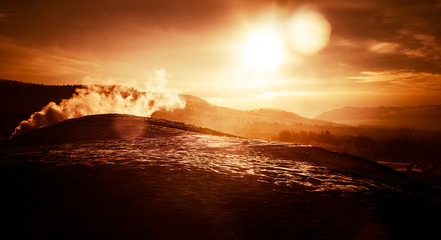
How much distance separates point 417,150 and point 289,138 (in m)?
10.1

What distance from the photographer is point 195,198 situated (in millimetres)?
2445

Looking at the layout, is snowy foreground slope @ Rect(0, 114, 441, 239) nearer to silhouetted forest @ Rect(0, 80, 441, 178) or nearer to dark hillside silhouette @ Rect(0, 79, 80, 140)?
silhouetted forest @ Rect(0, 80, 441, 178)

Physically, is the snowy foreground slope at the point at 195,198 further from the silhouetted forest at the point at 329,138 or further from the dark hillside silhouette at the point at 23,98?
the dark hillside silhouette at the point at 23,98

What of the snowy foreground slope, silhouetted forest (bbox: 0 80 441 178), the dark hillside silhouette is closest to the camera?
the snowy foreground slope

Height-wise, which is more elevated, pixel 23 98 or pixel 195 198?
pixel 23 98

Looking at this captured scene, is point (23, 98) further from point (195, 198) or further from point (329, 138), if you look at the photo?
point (195, 198)

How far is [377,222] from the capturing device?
230 cm

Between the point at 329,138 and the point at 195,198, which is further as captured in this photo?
the point at 329,138

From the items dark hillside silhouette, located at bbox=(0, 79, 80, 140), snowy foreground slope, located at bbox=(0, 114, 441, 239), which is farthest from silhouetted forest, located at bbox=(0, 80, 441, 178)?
snowy foreground slope, located at bbox=(0, 114, 441, 239)

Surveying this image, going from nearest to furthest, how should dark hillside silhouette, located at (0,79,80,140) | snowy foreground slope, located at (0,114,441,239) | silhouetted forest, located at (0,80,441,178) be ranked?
snowy foreground slope, located at (0,114,441,239) → silhouetted forest, located at (0,80,441,178) → dark hillside silhouette, located at (0,79,80,140)

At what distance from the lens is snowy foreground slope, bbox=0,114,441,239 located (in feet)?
6.24

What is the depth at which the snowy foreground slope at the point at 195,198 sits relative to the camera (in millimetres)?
1902

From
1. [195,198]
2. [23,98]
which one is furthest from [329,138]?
[23,98]

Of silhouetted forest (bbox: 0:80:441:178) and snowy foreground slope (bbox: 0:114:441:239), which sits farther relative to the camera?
silhouetted forest (bbox: 0:80:441:178)
